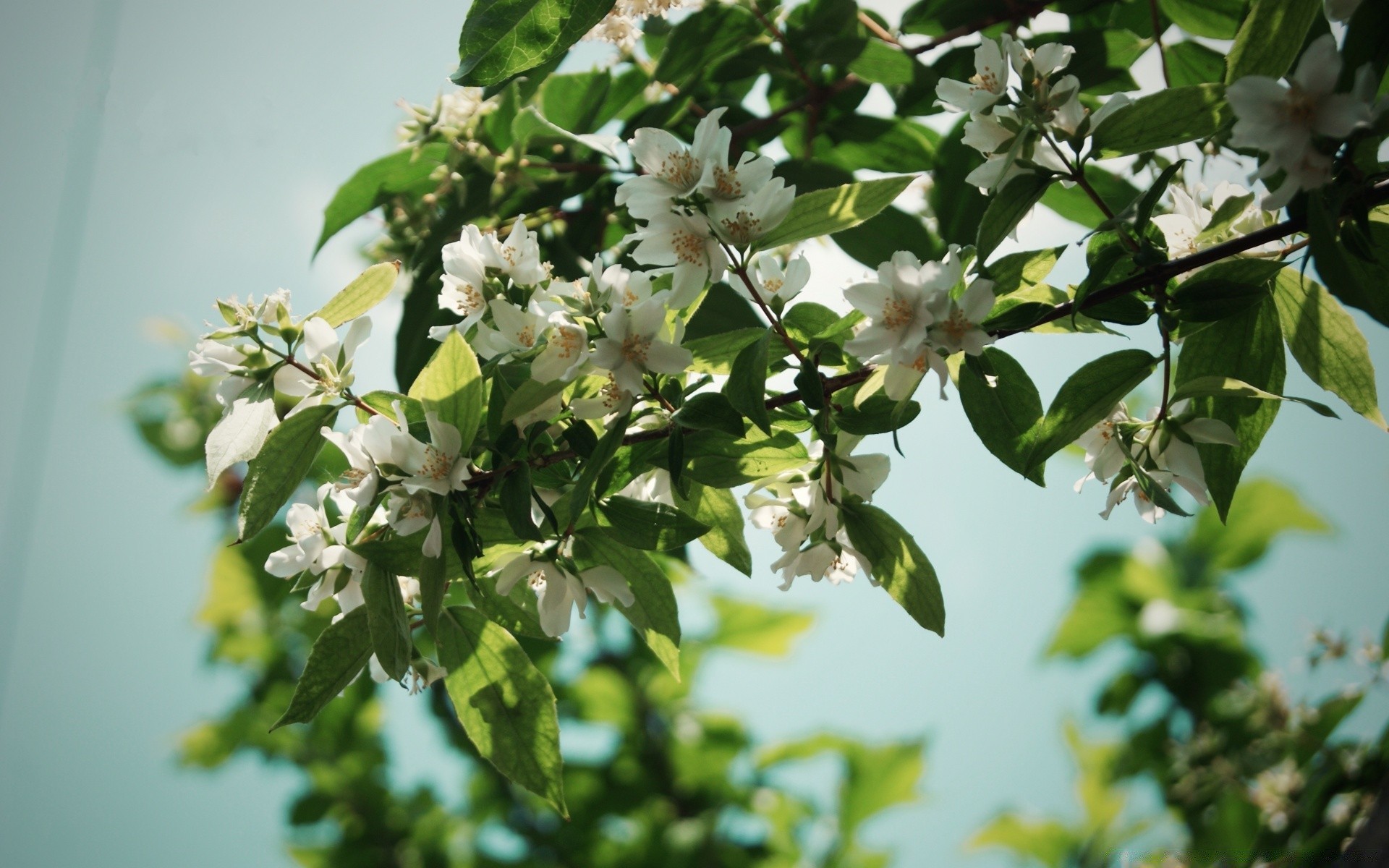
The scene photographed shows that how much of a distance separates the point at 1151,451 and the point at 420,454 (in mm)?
452

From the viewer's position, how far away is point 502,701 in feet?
2.11

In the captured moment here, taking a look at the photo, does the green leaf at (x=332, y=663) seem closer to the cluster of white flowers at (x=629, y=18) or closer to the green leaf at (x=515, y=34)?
the green leaf at (x=515, y=34)

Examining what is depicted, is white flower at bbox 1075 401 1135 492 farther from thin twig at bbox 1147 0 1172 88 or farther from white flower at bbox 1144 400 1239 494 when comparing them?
thin twig at bbox 1147 0 1172 88

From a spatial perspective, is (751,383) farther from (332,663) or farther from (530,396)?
(332,663)

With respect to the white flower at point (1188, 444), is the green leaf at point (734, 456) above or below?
below

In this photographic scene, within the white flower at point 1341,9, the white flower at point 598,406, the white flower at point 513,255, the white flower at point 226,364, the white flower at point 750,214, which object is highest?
the white flower at point 1341,9

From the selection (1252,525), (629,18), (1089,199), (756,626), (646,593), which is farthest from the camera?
(1252,525)

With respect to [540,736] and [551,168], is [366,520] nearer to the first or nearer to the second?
[540,736]

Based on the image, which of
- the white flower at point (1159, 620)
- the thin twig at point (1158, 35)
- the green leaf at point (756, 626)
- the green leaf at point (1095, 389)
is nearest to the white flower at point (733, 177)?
the green leaf at point (1095, 389)

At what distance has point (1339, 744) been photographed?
1692mm

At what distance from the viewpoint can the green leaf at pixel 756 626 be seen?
2098 millimetres

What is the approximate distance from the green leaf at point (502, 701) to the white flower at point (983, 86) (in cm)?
45

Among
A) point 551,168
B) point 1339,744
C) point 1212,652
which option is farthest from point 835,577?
point 1212,652

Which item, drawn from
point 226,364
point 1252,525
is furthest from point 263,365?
point 1252,525
